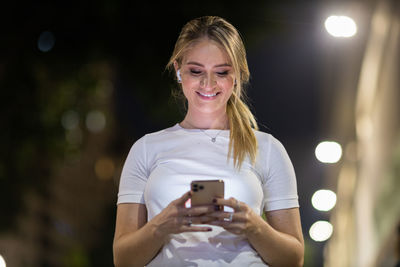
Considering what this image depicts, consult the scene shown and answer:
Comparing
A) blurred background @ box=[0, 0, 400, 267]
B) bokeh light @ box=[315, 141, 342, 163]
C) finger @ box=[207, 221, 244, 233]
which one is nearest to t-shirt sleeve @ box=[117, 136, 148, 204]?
finger @ box=[207, 221, 244, 233]

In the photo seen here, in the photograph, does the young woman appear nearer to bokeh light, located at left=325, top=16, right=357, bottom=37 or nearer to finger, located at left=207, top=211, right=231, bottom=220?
finger, located at left=207, top=211, right=231, bottom=220

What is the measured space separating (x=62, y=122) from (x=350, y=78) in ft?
25.2

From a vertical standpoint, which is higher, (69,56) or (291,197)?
(69,56)

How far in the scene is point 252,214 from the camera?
10.8ft

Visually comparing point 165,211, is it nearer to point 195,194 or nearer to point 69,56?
point 195,194

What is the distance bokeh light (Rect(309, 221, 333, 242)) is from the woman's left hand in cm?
1834

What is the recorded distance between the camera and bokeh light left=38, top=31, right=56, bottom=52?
12.2m

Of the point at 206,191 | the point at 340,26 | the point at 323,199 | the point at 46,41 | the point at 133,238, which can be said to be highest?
the point at 46,41

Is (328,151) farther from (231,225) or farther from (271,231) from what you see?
(231,225)

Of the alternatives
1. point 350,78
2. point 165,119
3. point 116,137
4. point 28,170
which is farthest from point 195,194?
point 116,137

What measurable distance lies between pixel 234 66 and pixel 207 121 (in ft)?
1.05

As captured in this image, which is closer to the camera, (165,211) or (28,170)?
(165,211)

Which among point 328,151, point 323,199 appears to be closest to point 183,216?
point 328,151

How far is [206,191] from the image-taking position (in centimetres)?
326
